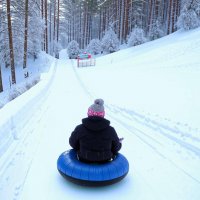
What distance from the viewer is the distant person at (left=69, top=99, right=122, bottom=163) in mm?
4250

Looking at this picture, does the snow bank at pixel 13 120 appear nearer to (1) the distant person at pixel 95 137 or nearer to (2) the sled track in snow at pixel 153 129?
(1) the distant person at pixel 95 137

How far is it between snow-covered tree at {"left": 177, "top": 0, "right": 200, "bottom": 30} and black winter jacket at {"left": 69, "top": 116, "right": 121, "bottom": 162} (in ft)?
87.6

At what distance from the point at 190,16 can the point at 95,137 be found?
26929 mm

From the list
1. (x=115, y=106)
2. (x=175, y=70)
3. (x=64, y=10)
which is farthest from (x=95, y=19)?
(x=115, y=106)

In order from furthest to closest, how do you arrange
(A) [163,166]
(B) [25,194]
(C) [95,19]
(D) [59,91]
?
(C) [95,19]
(D) [59,91]
(A) [163,166]
(B) [25,194]

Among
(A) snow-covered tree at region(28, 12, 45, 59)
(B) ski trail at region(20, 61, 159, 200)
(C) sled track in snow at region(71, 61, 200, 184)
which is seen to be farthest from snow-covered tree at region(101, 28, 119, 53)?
(B) ski trail at region(20, 61, 159, 200)

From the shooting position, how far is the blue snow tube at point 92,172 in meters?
4.13

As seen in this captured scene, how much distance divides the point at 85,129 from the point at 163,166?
1794 mm

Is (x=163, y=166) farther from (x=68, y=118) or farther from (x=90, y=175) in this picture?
(x=68, y=118)

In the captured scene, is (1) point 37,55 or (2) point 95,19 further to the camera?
(2) point 95,19

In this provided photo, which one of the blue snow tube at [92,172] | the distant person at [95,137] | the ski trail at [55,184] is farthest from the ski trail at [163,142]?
the distant person at [95,137]

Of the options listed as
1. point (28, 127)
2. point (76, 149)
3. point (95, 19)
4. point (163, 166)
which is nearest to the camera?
point (76, 149)

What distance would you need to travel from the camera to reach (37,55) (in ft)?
115

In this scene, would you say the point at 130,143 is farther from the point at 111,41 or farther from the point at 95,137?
the point at 111,41
